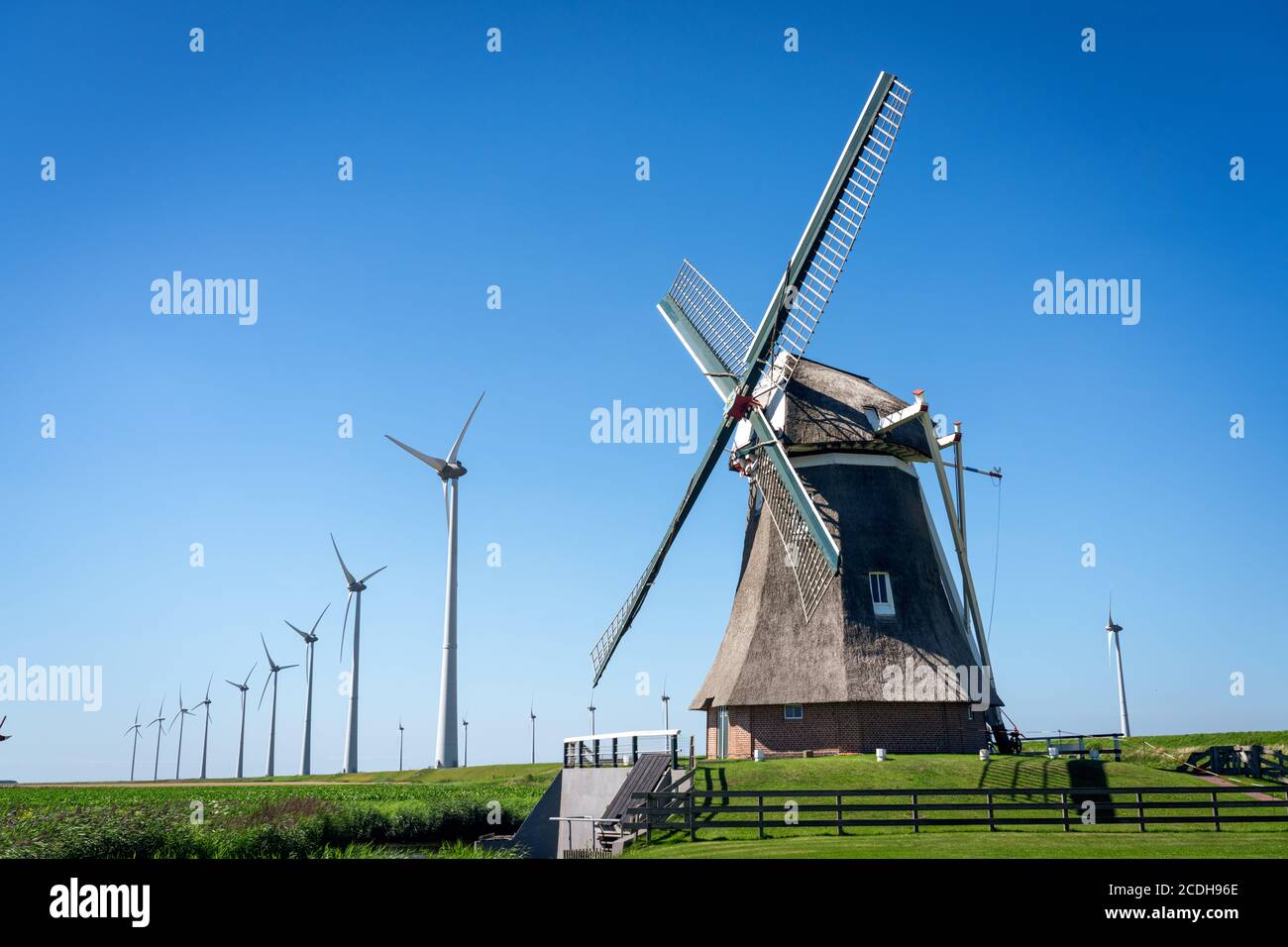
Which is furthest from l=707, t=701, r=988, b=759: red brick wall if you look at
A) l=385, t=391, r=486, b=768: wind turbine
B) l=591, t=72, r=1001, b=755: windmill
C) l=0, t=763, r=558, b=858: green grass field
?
l=385, t=391, r=486, b=768: wind turbine

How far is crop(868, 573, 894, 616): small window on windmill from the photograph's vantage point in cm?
3447

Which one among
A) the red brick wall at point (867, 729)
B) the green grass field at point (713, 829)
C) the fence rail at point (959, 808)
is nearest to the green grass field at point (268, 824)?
the green grass field at point (713, 829)

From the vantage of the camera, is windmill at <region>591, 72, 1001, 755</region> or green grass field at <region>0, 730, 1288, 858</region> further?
windmill at <region>591, 72, 1001, 755</region>

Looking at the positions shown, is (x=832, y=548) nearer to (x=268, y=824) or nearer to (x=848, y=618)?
(x=848, y=618)

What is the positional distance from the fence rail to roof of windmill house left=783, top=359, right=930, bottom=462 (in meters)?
12.4

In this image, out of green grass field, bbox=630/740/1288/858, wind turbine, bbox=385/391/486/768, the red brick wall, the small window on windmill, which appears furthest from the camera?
wind turbine, bbox=385/391/486/768

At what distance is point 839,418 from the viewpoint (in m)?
36.4

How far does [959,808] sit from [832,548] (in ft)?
31.7

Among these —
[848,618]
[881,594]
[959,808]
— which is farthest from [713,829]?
[881,594]

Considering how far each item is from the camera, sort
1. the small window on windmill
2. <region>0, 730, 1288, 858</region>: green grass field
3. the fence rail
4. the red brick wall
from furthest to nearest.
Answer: the small window on windmill
the red brick wall
the fence rail
<region>0, 730, 1288, 858</region>: green grass field

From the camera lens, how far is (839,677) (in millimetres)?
32969

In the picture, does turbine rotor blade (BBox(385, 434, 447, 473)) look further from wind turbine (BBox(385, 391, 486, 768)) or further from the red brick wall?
the red brick wall
